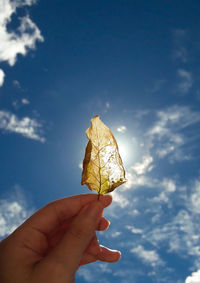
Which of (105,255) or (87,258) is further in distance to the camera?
(87,258)

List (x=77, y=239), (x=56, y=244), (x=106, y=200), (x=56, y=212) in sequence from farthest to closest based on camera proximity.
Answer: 1. (x=56, y=212)
2. (x=106, y=200)
3. (x=56, y=244)
4. (x=77, y=239)

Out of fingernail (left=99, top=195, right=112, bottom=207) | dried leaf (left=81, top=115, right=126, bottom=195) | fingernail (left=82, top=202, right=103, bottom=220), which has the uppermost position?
dried leaf (left=81, top=115, right=126, bottom=195)

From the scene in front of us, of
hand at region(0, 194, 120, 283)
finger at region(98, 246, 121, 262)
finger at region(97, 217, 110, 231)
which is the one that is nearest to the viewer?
hand at region(0, 194, 120, 283)

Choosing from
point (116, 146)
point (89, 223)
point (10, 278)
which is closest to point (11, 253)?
point (10, 278)

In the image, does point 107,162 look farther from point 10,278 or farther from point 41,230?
point 10,278

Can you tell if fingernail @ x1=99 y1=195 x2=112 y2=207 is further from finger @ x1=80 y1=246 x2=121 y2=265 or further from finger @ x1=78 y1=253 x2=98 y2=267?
finger @ x1=78 y1=253 x2=98 y2=267

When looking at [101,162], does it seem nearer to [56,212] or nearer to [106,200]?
[106,200]

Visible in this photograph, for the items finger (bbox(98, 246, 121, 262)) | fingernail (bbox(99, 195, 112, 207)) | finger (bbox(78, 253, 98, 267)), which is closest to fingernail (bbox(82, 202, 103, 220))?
fingernail (bbox(99, 195, 112, 207))

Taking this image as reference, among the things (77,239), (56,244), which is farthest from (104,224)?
(77,239)

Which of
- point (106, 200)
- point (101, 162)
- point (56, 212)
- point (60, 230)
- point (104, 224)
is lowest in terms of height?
point (60, 230)
